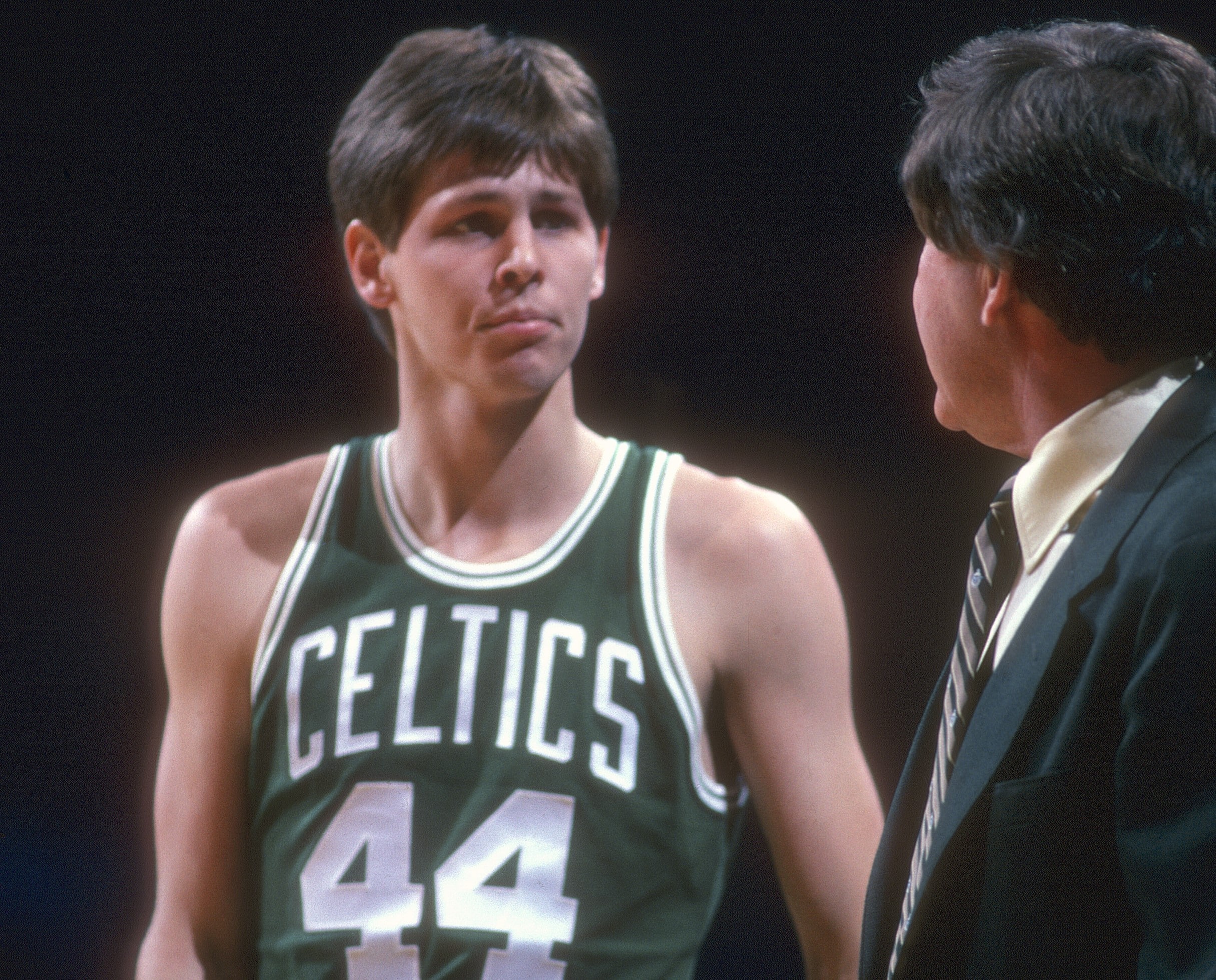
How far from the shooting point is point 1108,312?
3.42 feet

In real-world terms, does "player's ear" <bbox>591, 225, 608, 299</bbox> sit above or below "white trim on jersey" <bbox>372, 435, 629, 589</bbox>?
above

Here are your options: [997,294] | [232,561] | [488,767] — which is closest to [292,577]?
[232,561]

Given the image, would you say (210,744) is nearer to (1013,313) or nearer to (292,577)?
(292,577)

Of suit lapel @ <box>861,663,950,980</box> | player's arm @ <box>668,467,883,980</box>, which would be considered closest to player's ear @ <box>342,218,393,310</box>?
player's arm @ <box>668,467,883,980</box>

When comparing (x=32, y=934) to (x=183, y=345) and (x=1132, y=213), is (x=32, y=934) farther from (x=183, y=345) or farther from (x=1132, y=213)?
(x=1132, y=213)

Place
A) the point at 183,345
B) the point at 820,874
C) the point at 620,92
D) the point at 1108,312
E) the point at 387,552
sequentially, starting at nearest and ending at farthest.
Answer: the point at 1108,312 → the point at 820,874 → the point at 387,552 → the point at 620,92 → the point at 183,345

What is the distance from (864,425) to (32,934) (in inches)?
60.5

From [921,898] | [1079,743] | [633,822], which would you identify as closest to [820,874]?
[633,822]

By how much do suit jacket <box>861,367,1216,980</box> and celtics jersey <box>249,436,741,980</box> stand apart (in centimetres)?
53

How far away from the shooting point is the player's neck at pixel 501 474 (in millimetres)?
1645

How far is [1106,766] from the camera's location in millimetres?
931

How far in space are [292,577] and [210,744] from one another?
0.24m

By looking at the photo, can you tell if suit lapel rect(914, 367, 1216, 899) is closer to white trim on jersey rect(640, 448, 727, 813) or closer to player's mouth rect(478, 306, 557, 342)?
white trim on jersey rect(640, 448, 727, 813)

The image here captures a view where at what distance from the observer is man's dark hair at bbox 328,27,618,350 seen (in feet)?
5.18
